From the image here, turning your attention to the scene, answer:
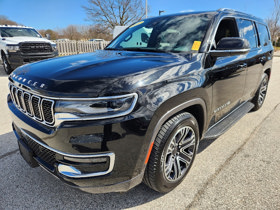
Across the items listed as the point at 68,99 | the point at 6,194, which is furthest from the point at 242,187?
the point at 6,194

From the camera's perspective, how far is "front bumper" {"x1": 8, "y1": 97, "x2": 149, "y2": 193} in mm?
1497

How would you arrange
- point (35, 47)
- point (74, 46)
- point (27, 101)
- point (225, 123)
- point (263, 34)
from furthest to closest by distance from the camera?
1. point (74, 46)
2. point (35, 47)
3. point (263, 34)
4. point (225, 123)
5. point (27, 101)

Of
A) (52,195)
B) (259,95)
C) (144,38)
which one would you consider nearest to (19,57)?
(144,38)

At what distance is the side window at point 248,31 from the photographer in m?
3.08

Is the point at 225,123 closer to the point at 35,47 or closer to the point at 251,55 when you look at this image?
the point at 251,55

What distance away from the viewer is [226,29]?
2.86 metres

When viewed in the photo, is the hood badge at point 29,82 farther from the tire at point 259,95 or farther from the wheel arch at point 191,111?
the tire at point 259,95

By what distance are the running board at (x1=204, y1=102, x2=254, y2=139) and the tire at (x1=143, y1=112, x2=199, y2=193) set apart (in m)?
0.35

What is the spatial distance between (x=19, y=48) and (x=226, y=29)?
813 cm

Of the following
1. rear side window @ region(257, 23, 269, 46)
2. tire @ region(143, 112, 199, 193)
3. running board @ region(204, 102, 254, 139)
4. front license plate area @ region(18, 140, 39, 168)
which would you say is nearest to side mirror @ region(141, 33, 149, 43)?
tire @ region(143, 112, 199, 193)

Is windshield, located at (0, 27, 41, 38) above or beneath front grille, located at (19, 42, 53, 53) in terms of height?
above

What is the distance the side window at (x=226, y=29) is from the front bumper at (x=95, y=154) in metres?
1.85

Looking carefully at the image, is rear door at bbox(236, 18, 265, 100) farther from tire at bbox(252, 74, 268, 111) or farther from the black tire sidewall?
the black tire sidewall

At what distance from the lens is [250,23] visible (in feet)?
11.3
